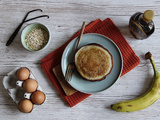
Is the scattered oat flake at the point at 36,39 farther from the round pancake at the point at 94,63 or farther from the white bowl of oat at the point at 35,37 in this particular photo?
the round pancake at the point at 94,63

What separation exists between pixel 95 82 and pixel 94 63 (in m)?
0.15

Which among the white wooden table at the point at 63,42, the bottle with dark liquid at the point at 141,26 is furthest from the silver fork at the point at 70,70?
the bottle with dark liquid at the point at 141,26

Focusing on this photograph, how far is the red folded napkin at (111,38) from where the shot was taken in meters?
1.29

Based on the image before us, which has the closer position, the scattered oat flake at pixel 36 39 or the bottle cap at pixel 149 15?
the bottle cap at pixel 149 15

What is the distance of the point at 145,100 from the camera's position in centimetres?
125

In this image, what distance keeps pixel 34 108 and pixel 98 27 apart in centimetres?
79

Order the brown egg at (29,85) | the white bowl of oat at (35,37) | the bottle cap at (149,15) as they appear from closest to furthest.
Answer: the bottle cap at (149,15) → the brown egg at (29,85) → the white bowl of oat at (35,37)

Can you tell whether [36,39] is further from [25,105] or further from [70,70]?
[25,105]

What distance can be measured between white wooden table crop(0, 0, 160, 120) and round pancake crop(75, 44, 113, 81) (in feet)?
0.63

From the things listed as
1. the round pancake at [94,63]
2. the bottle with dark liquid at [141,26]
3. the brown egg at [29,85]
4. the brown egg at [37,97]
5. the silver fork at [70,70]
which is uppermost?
the bottle with dark liquid at [141,26]

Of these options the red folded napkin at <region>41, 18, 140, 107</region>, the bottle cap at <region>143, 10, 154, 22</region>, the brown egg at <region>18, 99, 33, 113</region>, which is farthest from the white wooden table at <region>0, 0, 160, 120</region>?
the bottle cap at <region>143, 10, 154, 22</region>

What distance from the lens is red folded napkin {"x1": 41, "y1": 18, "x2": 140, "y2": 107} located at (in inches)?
50.8

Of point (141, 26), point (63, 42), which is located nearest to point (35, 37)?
point (63, 42)

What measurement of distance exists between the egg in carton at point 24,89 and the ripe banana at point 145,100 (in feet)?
1.85
